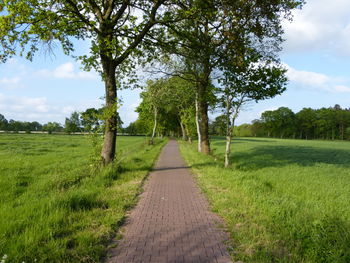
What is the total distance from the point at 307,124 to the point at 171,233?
118 metres

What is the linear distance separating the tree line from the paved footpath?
9673 cm

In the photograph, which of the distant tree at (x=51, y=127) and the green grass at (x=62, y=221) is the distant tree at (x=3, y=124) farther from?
the green grass at (x=62, y=221)

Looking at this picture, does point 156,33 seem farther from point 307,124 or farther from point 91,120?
point 307,124

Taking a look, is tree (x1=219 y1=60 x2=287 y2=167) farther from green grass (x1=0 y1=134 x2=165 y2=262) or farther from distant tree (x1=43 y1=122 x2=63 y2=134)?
distant tree (x1=43 y1=122 x2=63 y2=134)

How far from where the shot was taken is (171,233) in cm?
449

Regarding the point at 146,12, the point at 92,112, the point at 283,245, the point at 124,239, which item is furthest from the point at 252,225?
the point at 146,12

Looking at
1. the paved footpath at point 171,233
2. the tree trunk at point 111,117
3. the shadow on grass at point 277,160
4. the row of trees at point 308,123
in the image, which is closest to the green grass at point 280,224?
the paved footpath at point 171,233

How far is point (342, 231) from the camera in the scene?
448 centimetres

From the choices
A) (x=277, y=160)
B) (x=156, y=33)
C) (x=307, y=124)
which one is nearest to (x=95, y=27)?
(x=156, y=33)

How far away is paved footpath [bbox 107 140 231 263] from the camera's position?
143 inches

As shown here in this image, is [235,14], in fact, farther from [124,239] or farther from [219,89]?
[124,239]

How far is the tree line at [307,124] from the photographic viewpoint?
331ft

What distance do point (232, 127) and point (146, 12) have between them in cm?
696

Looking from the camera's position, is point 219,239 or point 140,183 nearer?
point 219,239
